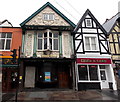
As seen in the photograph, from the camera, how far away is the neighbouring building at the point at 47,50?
36.5 feet

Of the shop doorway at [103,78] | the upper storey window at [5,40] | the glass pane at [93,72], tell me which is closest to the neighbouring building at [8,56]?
the upper storey window at [5,40]

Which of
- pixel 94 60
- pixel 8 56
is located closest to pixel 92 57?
pixel 94 60

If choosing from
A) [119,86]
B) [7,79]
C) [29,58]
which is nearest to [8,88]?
[7,79]

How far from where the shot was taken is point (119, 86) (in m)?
11.9

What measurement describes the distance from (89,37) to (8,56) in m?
10.4

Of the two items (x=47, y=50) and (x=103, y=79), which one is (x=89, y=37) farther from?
(x=47, y=50)

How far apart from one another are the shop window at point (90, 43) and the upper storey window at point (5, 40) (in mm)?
9943

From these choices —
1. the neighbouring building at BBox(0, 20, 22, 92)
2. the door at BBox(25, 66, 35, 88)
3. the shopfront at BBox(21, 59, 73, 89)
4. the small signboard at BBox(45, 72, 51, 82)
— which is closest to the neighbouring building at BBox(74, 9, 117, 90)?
the shopfront at BBox(21, 59, 73, 89)

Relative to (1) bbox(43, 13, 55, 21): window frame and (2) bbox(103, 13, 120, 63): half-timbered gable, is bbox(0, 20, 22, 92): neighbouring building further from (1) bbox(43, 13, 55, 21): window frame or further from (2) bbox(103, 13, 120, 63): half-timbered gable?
(2) bbox(103, 13, 120, 63): half-timbered gable

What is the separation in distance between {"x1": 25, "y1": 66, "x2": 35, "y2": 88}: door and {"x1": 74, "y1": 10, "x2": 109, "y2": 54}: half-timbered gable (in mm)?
6179

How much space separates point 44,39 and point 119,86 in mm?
11115

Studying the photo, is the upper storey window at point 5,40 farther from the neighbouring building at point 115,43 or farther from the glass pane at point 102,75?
the neighbouring building at point 115,43

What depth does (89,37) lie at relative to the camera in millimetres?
12906

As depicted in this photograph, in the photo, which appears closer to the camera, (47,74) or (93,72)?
(47,74)
